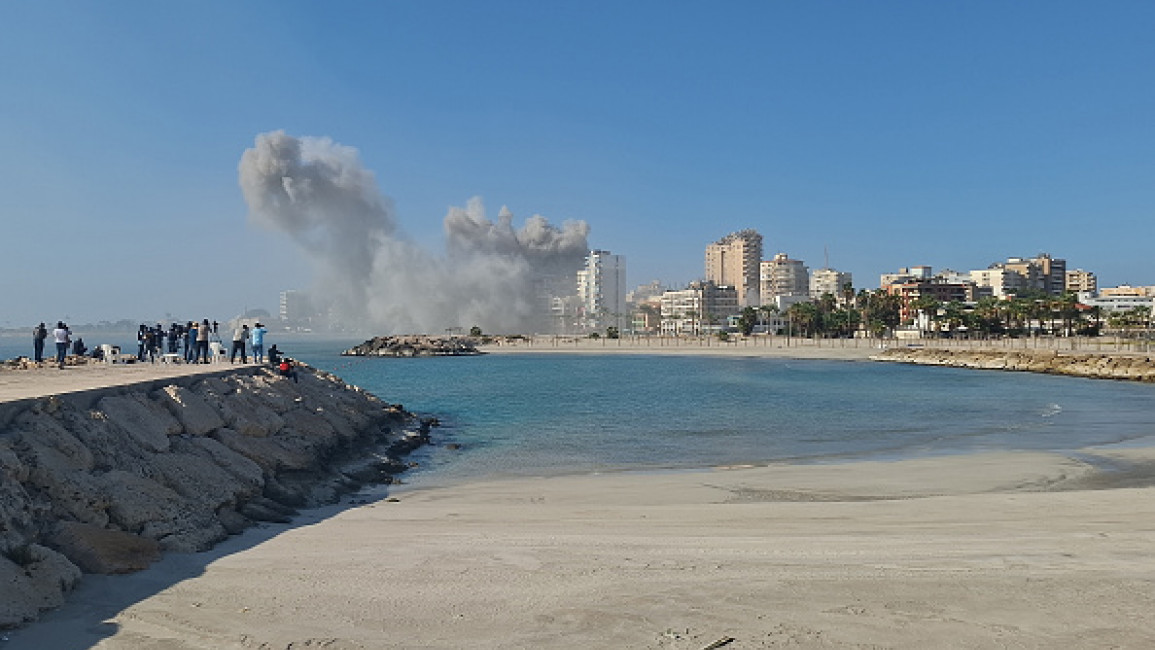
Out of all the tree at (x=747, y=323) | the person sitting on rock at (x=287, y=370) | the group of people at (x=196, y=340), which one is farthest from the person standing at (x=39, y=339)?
the tree at (x=747, y=323)

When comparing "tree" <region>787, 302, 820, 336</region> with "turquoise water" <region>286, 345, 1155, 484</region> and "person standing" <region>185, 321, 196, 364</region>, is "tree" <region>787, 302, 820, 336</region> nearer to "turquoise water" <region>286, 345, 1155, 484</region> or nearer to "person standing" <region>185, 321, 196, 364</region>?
"turquoise water" <region>286, 345, 1155, 484</region>

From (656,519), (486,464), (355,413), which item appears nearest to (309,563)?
(656,519)

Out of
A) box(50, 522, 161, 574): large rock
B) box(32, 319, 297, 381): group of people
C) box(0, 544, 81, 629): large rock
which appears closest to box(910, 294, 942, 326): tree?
box(32, 319, 297, 381): group of people

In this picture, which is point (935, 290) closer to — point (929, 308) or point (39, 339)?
point (929, 308)

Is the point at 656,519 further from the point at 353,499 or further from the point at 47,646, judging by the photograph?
the point at 47,646

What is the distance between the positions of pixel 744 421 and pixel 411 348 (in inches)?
3527

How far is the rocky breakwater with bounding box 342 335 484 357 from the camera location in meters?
109

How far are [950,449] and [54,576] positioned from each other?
1836cm

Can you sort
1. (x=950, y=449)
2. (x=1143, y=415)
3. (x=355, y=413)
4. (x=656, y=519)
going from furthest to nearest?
(x=1143, y=415) < (x=355, y=413) < (x=950, y=449) < (x=656, y=519)

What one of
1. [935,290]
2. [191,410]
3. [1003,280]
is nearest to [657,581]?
[191,410]

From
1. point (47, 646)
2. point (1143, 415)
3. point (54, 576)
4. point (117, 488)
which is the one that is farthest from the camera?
point (1143, 415)

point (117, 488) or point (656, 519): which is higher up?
point (117, 488)

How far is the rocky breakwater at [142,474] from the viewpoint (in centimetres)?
677

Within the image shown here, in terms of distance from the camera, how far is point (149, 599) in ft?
20.6
